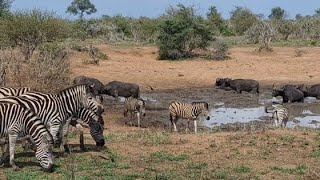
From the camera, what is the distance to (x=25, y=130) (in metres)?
9.81

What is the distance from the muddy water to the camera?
18797 millimetres

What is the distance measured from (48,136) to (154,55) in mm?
28451

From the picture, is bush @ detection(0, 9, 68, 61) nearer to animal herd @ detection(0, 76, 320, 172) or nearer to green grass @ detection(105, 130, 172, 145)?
green grass @ detection(105, 130, 172, 145)

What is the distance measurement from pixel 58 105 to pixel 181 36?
25.5 meters

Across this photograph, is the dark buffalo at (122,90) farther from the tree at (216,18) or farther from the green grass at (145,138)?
the tree at (216,18)

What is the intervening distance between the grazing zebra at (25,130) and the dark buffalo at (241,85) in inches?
677

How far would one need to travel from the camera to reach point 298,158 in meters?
10.9

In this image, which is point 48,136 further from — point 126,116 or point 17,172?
point 126,116

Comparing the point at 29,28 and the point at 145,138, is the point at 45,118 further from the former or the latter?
the point at 29,28

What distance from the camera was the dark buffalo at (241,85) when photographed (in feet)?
85.1

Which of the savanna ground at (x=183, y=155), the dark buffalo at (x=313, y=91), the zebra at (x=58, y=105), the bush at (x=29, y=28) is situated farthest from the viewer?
the bush at (x=29, y=28)

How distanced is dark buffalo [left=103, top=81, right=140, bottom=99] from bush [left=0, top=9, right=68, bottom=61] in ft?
16.0

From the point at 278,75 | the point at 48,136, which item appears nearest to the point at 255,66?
the point at 278,75

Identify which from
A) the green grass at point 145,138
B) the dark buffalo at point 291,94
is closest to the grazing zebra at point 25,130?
the green grass at point 145,138
